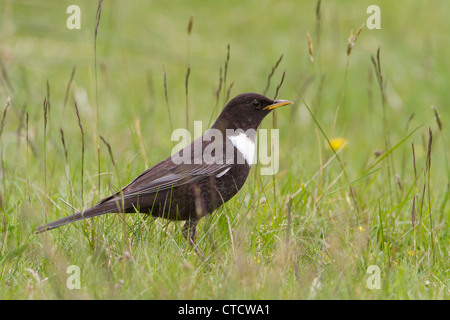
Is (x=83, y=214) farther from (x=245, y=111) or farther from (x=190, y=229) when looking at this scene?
(x=245, y=111)

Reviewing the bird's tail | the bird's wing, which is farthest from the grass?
the bird's wing

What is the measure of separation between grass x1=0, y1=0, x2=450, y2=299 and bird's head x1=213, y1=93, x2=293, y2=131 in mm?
148

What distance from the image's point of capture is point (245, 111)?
471 cm

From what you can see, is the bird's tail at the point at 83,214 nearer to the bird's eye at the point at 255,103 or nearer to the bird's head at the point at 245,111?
the bird's head at the point at 245,111

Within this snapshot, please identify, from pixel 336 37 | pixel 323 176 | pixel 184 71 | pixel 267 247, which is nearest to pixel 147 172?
pixel 267 247

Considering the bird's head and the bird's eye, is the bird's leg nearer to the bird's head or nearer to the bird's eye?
the bird's head

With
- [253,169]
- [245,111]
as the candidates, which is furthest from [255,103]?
[253,169]

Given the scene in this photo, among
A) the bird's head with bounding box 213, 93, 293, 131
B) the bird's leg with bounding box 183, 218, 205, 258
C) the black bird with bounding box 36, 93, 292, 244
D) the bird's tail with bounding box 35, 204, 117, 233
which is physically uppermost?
the bird's head with bounding box 213, 93, 293, 131

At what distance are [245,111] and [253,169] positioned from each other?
57 cm

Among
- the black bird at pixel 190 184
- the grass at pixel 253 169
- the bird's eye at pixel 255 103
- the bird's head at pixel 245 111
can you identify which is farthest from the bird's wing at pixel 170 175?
the bird's eye at pixel 255 103

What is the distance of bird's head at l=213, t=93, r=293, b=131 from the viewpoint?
4680 millimetres

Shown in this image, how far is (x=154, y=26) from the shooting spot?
10445 millimetres

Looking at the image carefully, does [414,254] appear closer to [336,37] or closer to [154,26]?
[336,37]
